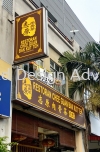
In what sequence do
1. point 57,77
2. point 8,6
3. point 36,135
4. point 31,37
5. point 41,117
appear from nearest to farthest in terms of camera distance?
point 31,37 → point 36,135 → point 8,6 → point 41,117 → point 57,77

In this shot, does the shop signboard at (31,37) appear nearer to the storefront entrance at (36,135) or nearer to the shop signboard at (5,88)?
the shop signboard at (5,88)

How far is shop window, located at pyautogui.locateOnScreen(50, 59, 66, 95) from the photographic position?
1416 centimetres

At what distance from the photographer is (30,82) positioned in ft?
33.6

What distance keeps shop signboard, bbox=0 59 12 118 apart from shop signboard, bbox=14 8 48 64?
0.58m

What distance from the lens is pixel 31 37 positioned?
972 cm

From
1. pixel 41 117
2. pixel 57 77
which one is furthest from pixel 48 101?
pixel 57 77

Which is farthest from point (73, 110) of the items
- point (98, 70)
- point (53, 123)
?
point (98, 70)

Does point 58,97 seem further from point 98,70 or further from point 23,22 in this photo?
point 23,22

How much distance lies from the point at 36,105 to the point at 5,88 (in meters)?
1.64

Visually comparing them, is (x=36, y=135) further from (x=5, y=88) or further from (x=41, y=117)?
(x=5, y=88)

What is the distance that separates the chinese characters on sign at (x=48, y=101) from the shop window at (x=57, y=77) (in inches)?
53.3

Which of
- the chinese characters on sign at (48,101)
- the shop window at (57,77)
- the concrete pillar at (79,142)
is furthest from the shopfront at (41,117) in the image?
the shop window at (57,77)

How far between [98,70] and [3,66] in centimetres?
592

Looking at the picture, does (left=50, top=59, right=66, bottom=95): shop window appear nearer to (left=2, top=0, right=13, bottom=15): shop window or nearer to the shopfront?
the shopfront
